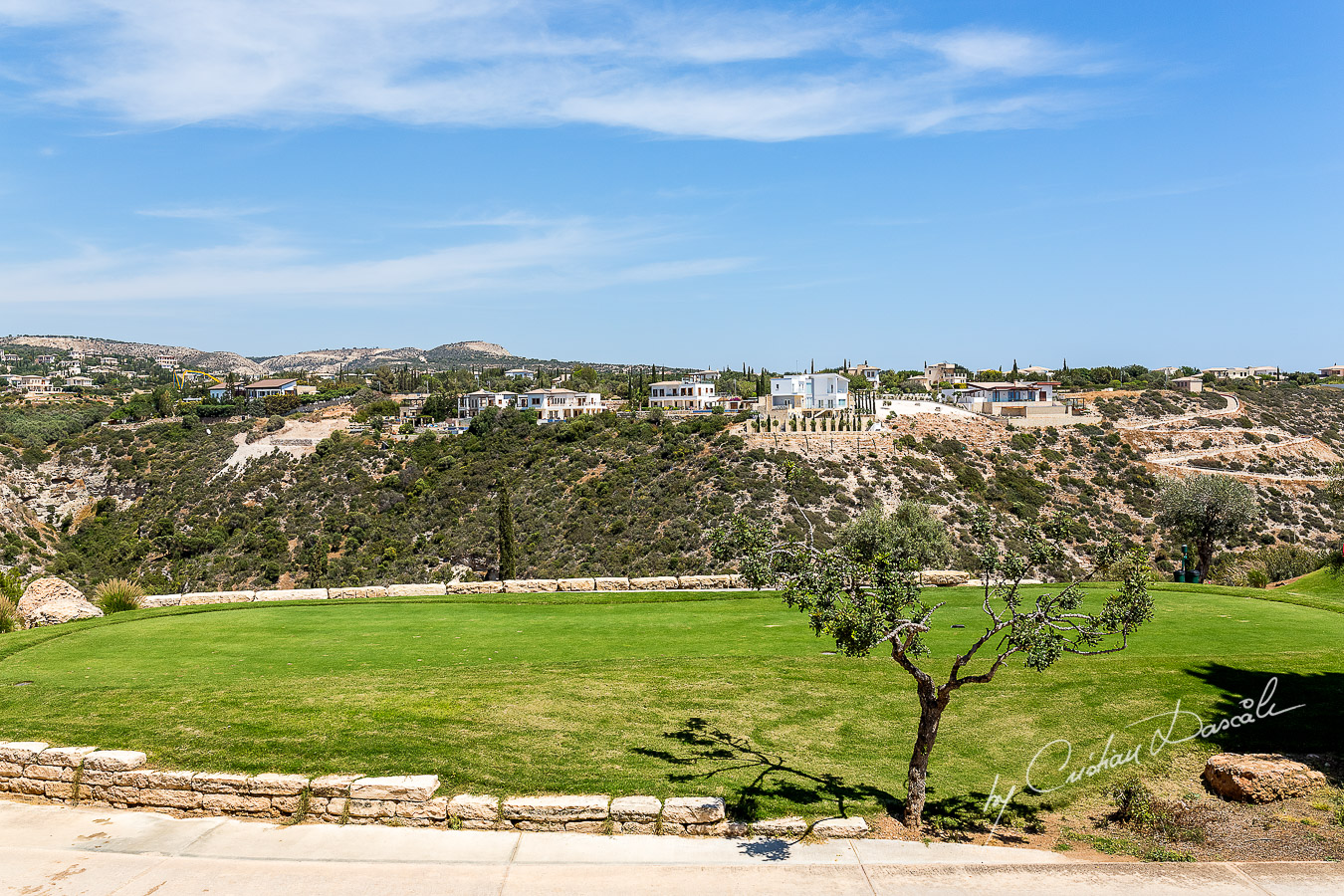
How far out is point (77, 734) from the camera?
421 inches

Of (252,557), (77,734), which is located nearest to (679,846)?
(77,734)

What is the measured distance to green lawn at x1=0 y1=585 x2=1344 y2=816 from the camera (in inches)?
406

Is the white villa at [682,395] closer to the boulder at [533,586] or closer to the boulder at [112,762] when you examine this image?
the boulder at [533,586]

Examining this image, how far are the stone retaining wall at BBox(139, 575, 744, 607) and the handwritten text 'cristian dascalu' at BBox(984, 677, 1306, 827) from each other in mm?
13068

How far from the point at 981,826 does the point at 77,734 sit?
10934 mm

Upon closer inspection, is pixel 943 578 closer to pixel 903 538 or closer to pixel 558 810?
pixel 903 538

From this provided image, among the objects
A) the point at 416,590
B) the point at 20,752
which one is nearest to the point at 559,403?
the point at 416,590

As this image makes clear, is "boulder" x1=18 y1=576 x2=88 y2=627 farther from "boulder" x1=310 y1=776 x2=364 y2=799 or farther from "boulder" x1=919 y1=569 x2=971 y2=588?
"boulder" x1=919 y1=569 x2=971 y2=588

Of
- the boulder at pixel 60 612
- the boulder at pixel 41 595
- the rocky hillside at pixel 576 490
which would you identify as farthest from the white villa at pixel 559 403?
the boulder at pixel 60 612

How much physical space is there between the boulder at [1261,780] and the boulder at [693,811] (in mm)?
6099

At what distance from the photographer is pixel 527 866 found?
841 centimetres

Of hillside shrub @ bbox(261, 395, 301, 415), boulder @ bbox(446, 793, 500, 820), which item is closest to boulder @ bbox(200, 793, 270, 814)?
boulder @ bbox(446, 793, 500, 820)

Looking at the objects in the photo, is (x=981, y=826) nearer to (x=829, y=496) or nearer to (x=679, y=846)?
(x=679, y=846)

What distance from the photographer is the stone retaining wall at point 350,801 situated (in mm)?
9133
